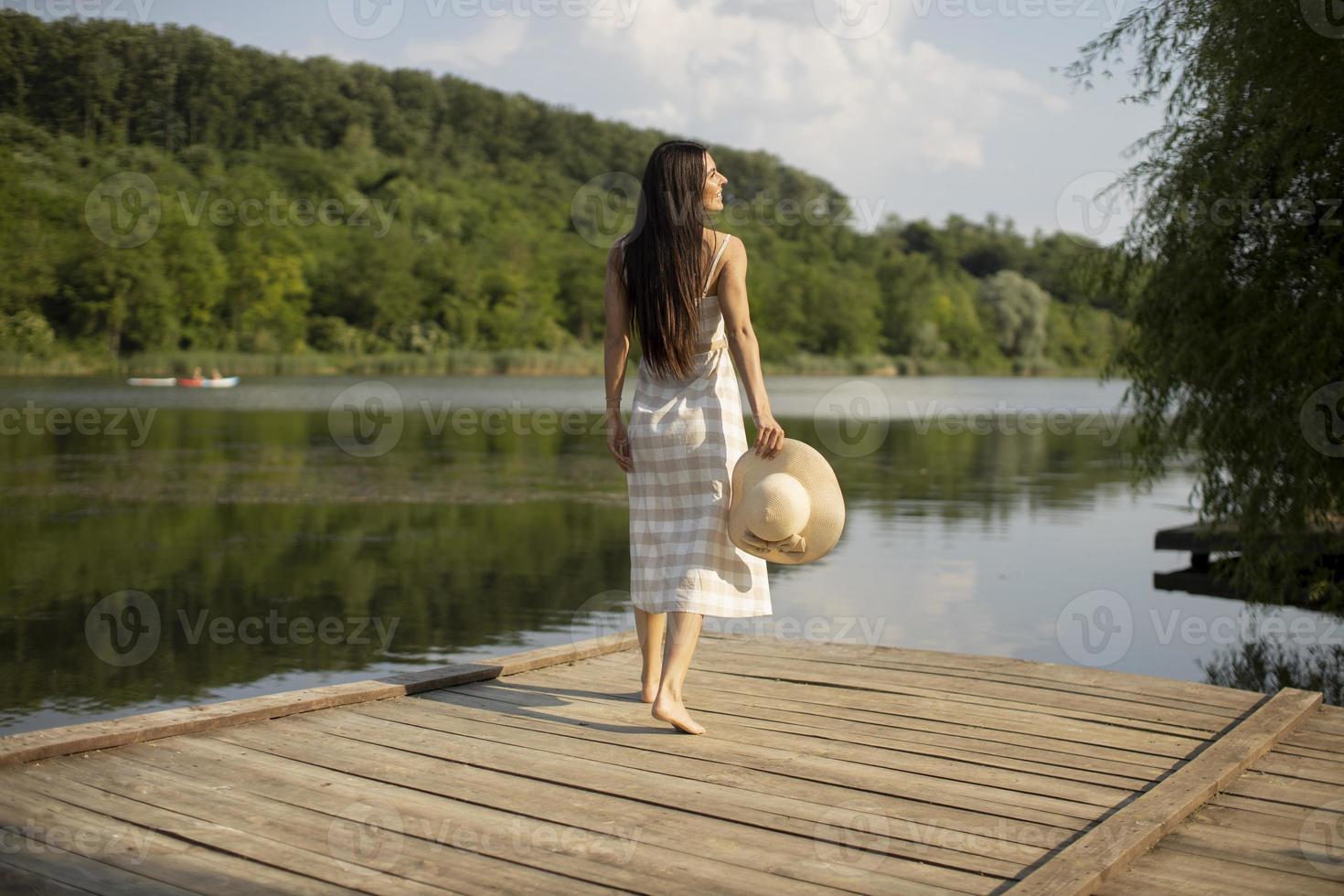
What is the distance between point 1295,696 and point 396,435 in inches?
971

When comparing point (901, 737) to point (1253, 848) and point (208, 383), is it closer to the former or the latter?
point (1253, 848)

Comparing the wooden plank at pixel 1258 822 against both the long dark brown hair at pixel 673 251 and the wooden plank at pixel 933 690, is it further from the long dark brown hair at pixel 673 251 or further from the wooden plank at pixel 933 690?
the long dark brown hair at pixel 673 251

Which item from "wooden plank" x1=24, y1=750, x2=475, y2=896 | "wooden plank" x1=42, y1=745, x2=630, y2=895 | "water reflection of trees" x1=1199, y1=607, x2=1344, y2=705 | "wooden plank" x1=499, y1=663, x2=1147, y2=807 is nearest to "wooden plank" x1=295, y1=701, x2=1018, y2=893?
"wooden plank" x1=499, y1=663, x2=1147, y2=807

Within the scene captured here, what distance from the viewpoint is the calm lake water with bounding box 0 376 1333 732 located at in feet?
27.6

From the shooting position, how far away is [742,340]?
420cm

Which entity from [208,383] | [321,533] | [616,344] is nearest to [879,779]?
[616,344]

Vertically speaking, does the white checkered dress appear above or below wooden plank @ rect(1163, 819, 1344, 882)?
above

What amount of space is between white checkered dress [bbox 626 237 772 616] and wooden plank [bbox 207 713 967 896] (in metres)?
0.81

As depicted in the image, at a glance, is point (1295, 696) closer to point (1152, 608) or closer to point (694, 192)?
point (694, 192)

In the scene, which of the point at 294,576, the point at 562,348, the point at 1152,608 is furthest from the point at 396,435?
the point at 562,348

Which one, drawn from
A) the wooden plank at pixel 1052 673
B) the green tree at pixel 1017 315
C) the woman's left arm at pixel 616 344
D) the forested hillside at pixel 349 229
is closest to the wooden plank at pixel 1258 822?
the wooden plank at pixel 1052 673

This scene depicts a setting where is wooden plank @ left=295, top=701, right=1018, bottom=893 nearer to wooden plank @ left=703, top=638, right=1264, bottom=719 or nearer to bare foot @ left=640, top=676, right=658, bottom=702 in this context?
bare foot @ left=640, top=676, right=658, bottom=702

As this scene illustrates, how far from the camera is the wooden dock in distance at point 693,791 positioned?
9.55 feet

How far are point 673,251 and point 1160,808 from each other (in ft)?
7.16
